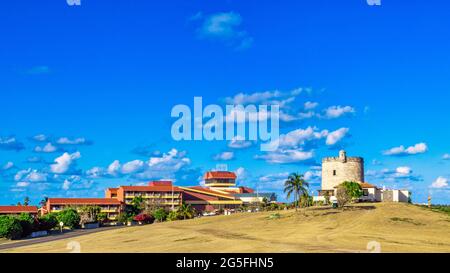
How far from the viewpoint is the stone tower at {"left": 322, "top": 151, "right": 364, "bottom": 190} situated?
12200 centimetres

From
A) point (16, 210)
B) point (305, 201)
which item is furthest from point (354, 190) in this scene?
→ point (16, 210)

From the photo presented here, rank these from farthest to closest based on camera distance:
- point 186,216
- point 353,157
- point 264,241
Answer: point 353,157 < point 186,216 < point 264,241

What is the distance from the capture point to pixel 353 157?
122938mm

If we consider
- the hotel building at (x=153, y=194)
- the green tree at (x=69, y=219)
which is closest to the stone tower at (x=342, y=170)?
the hotel building at (x=153, y=194)

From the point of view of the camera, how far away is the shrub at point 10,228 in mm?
78625

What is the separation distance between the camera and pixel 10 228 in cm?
7894

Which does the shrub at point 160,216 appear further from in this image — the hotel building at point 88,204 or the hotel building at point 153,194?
the hotel building at point 153,194

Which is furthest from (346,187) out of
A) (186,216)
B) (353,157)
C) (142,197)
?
(142,197)

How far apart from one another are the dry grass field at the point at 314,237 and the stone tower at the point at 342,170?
1601 inches

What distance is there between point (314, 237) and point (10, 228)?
4890 cm
